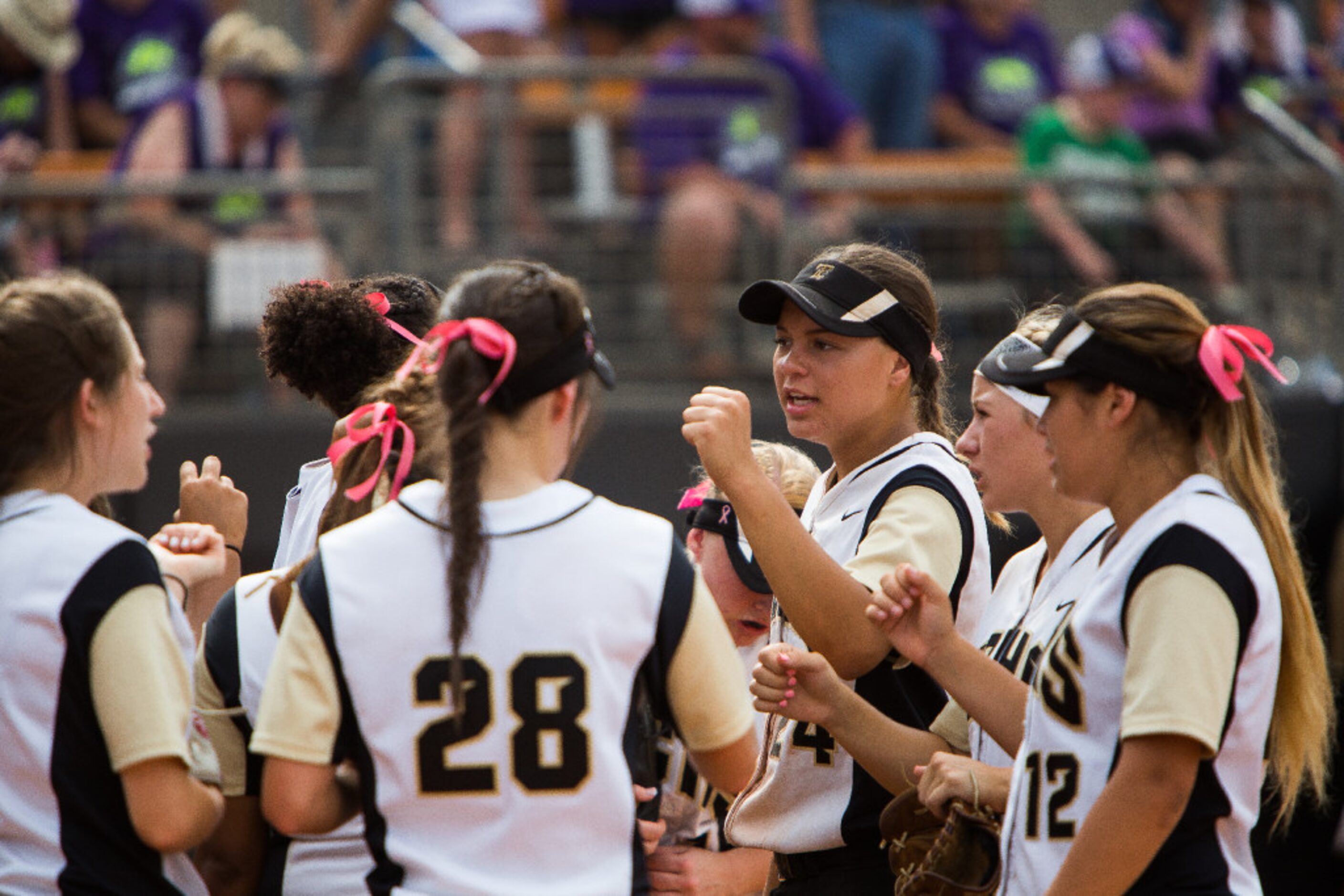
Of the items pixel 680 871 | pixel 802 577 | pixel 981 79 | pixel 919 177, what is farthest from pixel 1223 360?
pixel 981 79

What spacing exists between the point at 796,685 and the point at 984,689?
0.31 metres

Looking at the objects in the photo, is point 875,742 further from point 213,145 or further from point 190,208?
point 213,145

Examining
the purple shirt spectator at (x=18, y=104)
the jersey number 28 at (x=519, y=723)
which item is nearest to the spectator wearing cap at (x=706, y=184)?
the purple shirt spectator at (x=18, y=104)

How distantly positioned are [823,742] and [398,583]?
3.66 ft

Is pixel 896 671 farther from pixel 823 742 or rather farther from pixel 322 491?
pixel 322 491

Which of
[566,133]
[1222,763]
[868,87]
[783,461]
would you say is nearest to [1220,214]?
[868,87]

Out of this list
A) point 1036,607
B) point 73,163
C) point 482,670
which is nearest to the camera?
point 482,670

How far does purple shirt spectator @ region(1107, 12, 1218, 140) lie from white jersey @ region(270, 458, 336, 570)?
18.7ft

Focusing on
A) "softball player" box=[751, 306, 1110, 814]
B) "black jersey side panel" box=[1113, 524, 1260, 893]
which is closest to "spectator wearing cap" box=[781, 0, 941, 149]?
"softball player" box=[751, 306, 1110, 814]

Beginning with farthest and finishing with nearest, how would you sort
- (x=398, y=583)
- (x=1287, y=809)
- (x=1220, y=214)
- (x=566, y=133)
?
1. (x=1220, y=214)
2. (x=566, y=133)
3. (x=1287, y=809)
4. (x=398, y=583)

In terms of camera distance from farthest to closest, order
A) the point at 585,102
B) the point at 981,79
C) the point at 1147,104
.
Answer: the point at 981,79 → the point at 1147,104 → the point at 585,102

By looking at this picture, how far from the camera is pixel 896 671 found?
9.23ft

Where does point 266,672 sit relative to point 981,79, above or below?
below

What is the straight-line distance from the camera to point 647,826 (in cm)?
220
